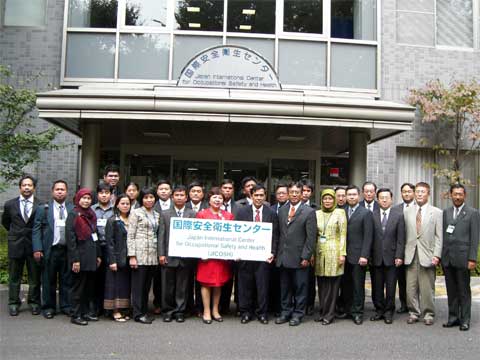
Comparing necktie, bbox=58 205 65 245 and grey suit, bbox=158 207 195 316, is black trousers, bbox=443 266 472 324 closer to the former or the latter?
grey suit, bbox=158 207 195 316

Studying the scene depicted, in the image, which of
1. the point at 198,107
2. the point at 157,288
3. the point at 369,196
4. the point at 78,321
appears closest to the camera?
the point at 78,321

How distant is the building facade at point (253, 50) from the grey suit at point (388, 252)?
4.63 meters

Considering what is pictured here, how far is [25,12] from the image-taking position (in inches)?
526

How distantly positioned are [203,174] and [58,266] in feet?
21.5

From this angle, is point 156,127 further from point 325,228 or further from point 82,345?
point 82,345

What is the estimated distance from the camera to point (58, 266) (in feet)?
24.2

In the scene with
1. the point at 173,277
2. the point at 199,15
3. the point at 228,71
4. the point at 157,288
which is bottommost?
the point at 157,288

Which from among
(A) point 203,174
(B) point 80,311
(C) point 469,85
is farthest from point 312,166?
(B) point 80,311

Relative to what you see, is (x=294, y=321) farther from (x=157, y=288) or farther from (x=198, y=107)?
(x=198, y=107)

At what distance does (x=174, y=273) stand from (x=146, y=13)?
808 cm

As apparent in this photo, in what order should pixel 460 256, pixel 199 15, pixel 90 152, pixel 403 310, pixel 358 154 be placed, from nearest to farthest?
pixel 460 256 → pixel 403 310 → pixel 90 152 → pixel 358 154 → pixel 199 15

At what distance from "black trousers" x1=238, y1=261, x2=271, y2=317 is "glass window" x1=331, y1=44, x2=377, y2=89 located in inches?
283

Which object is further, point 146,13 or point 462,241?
point 146,13

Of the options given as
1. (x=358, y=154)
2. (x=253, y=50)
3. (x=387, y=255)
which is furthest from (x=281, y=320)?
(x=253, y=50)
